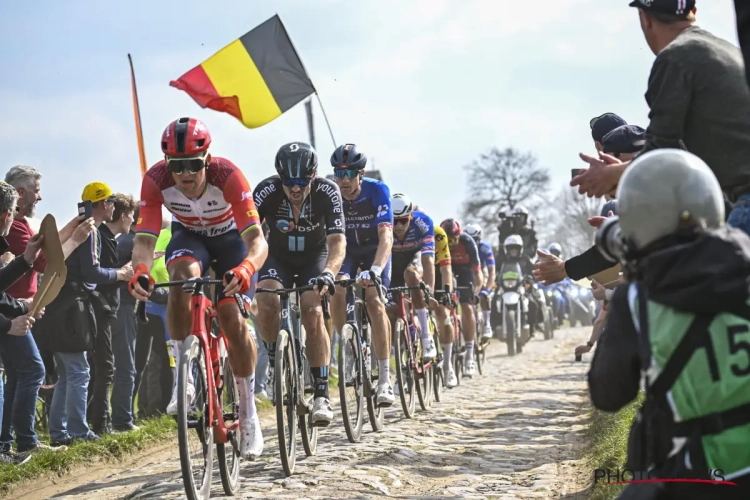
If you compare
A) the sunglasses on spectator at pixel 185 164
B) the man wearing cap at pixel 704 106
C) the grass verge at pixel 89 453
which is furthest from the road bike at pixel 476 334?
the man wearing cap at pixel 704 106

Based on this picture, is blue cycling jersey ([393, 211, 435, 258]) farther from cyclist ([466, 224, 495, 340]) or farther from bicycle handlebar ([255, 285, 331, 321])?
cyclist ([466, 224, 495, 340])

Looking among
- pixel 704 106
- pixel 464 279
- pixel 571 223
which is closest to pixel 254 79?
pixel 464 279

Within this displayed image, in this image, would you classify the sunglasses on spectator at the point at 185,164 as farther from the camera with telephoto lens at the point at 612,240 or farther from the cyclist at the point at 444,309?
the cyclist at the point at 444,309

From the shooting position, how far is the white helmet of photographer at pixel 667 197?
2.77 metres

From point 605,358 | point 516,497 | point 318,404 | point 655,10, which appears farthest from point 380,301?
point 605,358

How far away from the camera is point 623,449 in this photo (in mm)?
6465

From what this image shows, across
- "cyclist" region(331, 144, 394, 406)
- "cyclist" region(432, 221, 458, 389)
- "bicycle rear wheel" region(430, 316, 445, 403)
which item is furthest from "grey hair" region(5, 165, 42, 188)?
"cyclist" region(432, 221, 458, 389)

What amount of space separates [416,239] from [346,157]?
122 inches

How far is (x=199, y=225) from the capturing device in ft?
23.3

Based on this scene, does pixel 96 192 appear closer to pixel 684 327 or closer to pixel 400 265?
pixel 400 265

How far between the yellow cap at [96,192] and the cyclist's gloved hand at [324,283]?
348 centimetres

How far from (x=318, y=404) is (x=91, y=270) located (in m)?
2.99

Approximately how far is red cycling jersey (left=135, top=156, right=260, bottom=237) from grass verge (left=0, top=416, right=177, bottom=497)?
7.75 ft

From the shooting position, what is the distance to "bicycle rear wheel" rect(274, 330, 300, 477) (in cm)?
718
